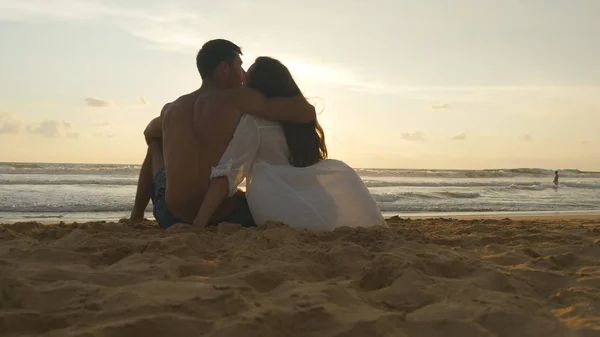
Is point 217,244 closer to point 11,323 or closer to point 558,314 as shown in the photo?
point 11,323

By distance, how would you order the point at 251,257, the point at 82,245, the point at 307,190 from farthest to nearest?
the point at 307,190 < the point at 82,245 < the point at 251,257

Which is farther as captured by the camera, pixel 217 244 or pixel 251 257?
pixel 217 244

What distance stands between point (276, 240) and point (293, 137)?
1.00 m

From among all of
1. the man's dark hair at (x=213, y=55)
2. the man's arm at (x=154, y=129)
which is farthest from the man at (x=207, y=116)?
the man's arm at (x=154, y=129)

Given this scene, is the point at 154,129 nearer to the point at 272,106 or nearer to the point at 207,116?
the point at 207,116

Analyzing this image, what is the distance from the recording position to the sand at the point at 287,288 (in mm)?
1721

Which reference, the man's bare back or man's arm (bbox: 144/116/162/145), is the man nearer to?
the man's bare back

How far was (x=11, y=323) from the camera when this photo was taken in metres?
1.66

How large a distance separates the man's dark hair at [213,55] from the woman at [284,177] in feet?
0.78

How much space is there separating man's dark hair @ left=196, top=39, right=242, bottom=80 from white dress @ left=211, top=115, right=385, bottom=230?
0.47 metres

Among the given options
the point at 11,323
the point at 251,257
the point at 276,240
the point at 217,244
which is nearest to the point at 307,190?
the point at 276,240

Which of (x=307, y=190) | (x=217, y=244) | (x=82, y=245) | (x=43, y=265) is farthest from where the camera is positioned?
(x=307, y=190)

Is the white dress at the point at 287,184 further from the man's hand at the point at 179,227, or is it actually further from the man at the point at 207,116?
the man's hand at the point at 179,227

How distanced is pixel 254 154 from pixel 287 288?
1.88 meters
